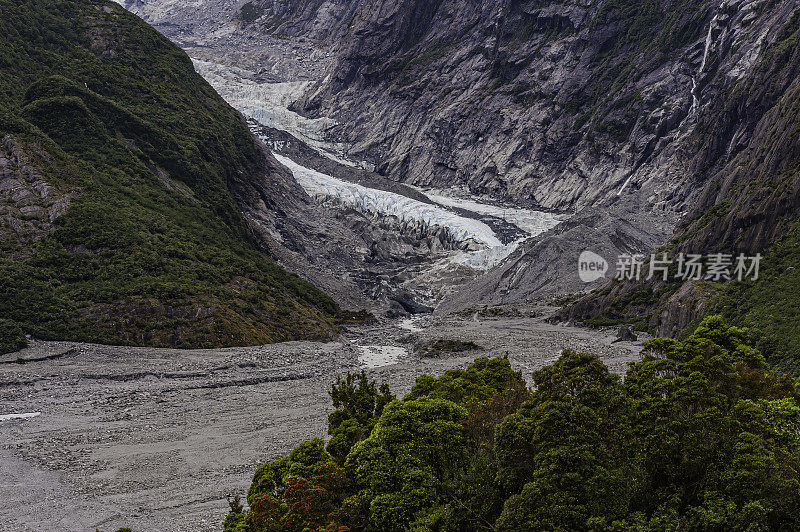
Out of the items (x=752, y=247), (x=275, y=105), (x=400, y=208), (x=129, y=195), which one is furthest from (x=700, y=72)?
(x=275, y=105)

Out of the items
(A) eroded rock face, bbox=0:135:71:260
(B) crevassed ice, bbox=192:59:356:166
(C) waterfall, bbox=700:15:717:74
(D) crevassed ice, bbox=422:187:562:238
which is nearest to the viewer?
(A) eroded rock face, bbox=0:135:71:260

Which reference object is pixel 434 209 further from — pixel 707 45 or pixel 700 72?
pixel 707 45

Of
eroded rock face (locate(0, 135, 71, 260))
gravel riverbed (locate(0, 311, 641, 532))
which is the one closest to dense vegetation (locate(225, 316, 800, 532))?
gravel riverbed (locate(0, 311, 641, 532))

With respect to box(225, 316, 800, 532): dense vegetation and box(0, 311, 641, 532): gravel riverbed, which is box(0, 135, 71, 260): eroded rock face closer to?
box(0, 311, 641, 532): gravel riverbed

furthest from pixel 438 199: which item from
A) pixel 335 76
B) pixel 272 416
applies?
pixel 272 416

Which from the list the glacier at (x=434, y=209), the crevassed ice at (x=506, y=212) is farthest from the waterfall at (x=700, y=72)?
the glacier at (x=434, y=209)

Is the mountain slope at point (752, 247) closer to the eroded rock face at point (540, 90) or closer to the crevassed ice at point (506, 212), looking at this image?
the eroded rock face at point (540, 90)
